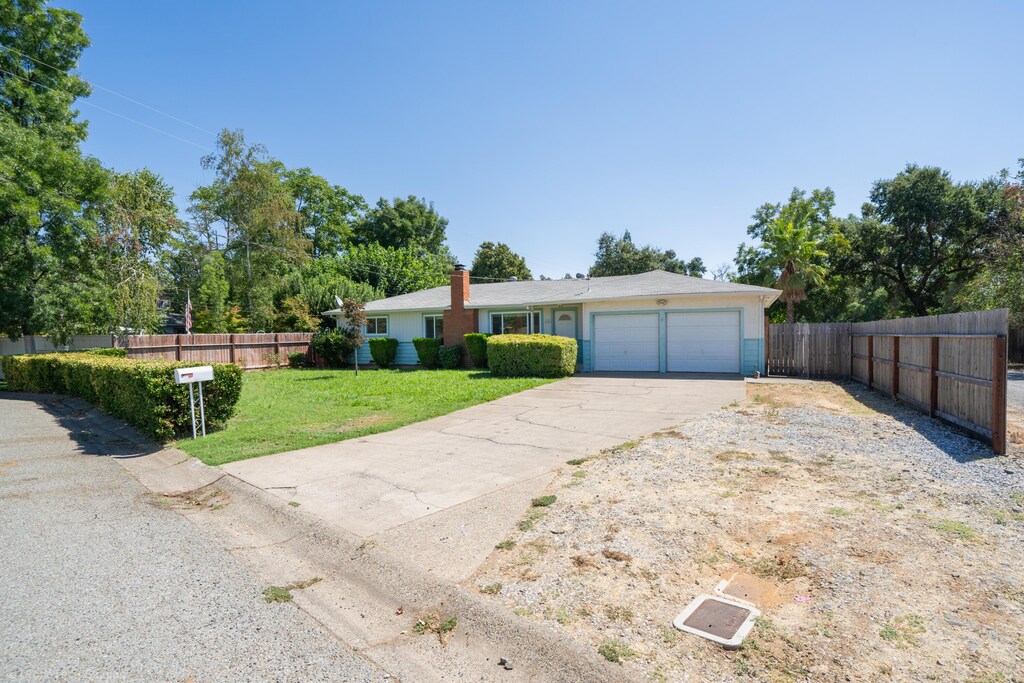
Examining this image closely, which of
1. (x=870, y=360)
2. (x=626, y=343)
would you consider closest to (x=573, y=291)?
(x=626, y=343)

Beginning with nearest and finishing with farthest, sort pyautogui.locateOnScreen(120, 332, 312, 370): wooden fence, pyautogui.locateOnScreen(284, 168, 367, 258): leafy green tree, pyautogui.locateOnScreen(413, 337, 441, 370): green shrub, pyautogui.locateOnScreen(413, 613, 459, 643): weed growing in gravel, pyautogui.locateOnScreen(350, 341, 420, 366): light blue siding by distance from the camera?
1. pyautogui.locateOnScreen(413, 613, 459, 643): weed growing in gravel
2. pyautogui.locateOnScreen(120, 332, 312, 370): wooden fence
3. pyautogui.locateOnScreen(413, 337, 441, 370): green shrub
4. pyautogui.locateOnScreen(350, 341, 420, 366): light blue siding
5. pyautogui.locateOnScreen(284, 168, 367, 258): leafy green tree

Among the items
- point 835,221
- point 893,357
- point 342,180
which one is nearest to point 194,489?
point 893,357

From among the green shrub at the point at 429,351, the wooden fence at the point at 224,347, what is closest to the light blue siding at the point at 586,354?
the green shrub at the point at 429,351

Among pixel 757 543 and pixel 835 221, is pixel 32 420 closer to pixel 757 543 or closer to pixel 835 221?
pixel 757 543

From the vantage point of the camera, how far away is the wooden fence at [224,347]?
19844mm

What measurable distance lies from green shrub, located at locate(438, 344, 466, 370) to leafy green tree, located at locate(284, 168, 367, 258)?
85.1 feet

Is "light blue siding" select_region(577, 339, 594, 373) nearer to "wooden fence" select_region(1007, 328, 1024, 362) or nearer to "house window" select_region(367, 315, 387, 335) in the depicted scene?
"house window" select_region(367, 315, 387, 335)

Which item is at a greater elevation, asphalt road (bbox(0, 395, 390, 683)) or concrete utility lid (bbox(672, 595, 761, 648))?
concrete utility lid (bbox(672, 595, 761, 648))

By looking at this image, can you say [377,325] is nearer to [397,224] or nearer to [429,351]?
[429,351]

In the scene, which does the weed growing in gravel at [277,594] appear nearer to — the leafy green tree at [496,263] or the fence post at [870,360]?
the fence post at [870,360]

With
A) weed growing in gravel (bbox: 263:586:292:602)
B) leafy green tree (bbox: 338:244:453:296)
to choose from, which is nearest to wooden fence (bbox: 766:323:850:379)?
weed growing in gravel (bbox: 263:586:292:602)

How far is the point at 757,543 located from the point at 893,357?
9888 mm

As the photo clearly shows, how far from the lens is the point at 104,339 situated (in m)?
Answer: 20.2

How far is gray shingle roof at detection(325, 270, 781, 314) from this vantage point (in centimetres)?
1748
